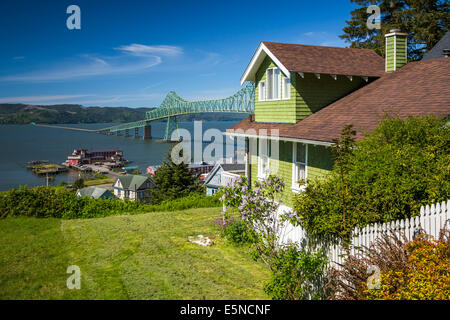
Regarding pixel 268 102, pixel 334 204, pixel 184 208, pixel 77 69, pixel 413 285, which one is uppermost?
pixel 77 69

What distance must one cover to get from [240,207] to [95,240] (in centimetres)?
500

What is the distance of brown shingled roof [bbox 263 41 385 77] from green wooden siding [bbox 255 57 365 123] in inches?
9.8

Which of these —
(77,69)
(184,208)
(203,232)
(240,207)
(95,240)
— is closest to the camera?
A: (240,207)

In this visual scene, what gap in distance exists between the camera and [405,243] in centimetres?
537

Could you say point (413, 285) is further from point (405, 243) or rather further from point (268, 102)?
point (268, 102)

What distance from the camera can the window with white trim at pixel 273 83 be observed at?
492 inches

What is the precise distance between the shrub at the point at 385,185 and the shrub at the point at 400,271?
0.57m

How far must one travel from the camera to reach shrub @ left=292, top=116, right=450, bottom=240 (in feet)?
19.3

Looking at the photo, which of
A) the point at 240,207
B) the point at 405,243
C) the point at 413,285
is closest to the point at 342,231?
the point at 405,243

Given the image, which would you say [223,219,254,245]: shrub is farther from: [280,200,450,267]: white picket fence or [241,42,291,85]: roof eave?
[241,42,291,85]: roof eave

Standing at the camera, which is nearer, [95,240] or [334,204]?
[334,204]
